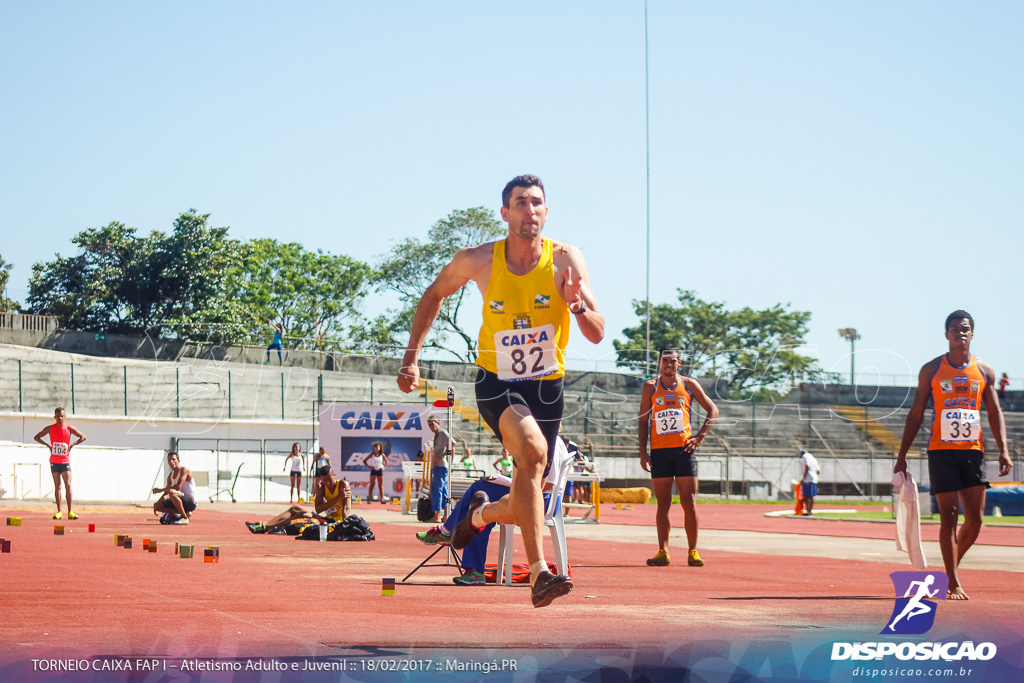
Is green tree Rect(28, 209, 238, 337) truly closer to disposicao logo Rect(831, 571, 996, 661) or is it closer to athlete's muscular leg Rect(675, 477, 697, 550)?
athlete's muscular leg Rect(675, 477, 697, 550)

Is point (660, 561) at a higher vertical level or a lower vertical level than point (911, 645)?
lower

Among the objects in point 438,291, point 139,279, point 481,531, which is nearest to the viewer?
point 438,291

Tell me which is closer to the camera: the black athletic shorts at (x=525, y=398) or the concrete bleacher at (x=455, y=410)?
the black athletic shorts at (x=525, y=398)

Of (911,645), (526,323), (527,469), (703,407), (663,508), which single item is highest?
(526,323)

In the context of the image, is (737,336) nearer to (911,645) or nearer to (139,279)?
(139,279)

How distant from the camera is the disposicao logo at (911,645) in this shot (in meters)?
5.16

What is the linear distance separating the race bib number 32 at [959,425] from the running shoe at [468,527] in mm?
3843

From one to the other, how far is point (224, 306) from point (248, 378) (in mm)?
11851

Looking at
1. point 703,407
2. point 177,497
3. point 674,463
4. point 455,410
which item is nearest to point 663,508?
point 674,463

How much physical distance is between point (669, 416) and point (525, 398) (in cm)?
648

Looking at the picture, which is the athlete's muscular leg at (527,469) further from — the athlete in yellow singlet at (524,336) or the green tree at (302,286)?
the green tree at (302,286)

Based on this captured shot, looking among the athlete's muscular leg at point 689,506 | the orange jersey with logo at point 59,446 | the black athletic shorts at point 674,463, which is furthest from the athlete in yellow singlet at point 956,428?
the orange jersey with logo at point 59,446

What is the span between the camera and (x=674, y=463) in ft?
40.6

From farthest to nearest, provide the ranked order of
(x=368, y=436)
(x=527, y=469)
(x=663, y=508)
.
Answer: (x=368, y=436), (x=663, y=508), (x=527, y=469)
